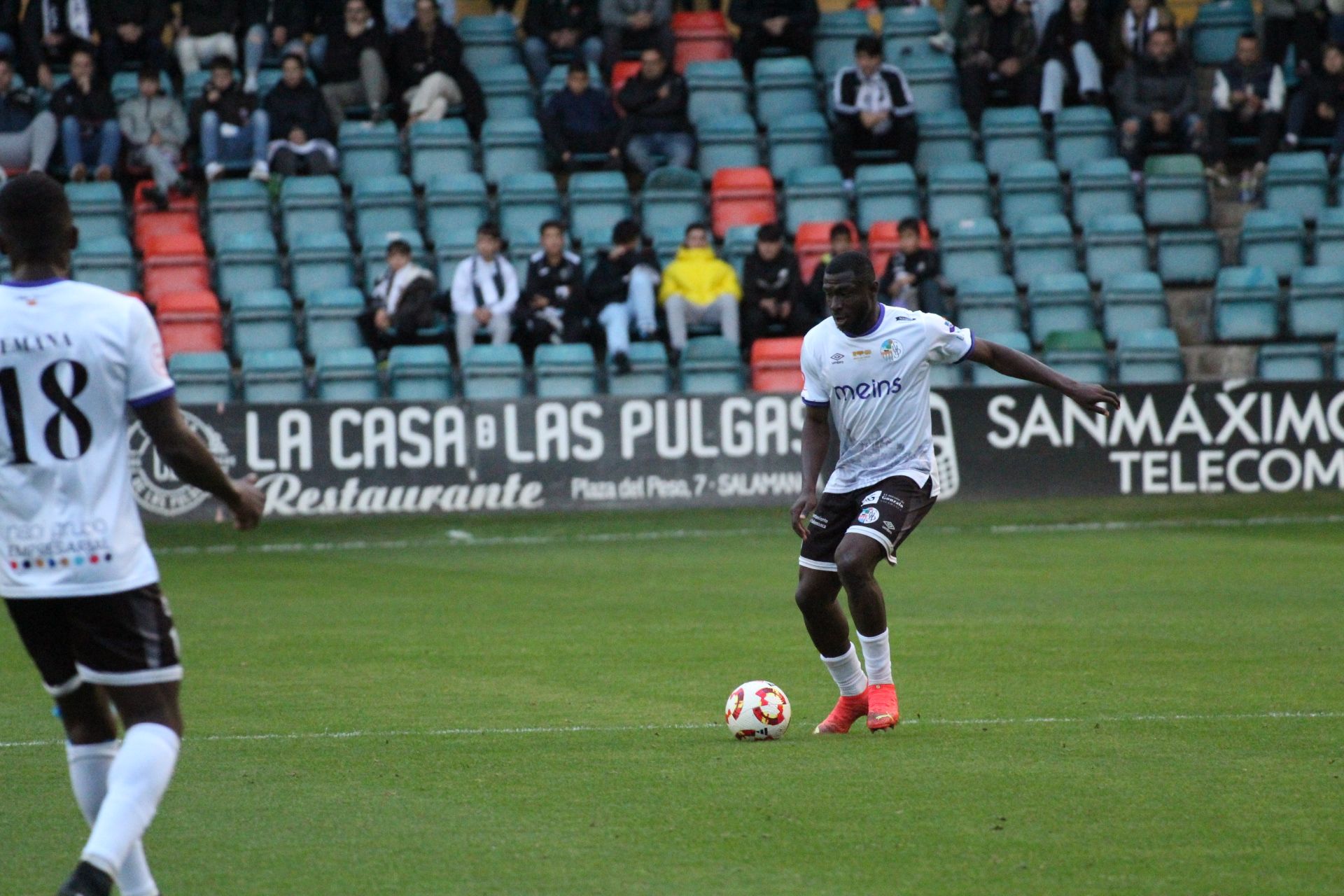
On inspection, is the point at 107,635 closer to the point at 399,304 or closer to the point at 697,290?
the point at 399,304

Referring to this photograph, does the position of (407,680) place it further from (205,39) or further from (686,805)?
(205,39)

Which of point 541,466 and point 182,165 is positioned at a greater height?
point 182,165

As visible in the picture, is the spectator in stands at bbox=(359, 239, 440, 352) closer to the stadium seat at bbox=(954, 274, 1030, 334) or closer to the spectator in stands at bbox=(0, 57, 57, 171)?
the spectator in stands at bbox=(0, 57, 57, 171)

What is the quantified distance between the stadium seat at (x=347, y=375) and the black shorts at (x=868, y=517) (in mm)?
11086

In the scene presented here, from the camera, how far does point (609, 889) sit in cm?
514

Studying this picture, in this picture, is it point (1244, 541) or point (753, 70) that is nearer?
point (1244, 541)

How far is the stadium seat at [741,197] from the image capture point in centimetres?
2127

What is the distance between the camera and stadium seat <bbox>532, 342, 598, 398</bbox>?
18656mm

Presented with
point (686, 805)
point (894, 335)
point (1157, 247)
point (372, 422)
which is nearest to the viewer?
point (686, 805)

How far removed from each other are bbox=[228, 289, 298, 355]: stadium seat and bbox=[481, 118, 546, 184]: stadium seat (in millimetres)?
3357

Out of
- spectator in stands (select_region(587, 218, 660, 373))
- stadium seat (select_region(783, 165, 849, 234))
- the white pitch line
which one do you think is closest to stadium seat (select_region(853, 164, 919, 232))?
stadium seat (select_region(783, 165, 849, 234))

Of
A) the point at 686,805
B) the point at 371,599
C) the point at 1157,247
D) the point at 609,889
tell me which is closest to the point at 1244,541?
the point at 1157,247

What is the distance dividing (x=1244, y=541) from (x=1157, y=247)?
5807 mm

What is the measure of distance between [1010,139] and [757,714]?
16.0 metres
